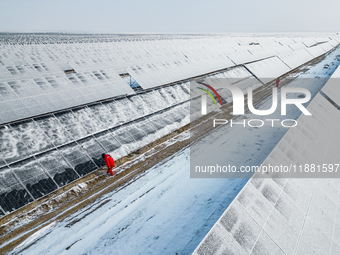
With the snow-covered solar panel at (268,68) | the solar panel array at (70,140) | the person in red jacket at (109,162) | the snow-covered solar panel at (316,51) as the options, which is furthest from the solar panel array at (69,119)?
the snow-covered solar panel at (316,51)

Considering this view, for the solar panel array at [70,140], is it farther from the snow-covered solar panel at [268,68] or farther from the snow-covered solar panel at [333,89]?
the snow-covered solar panel at [268,68]

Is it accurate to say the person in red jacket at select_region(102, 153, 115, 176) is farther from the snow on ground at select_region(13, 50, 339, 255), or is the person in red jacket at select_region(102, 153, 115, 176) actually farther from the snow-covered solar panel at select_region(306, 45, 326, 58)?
the snow-covered solar panel at select_region(306, 45, 326, 58)

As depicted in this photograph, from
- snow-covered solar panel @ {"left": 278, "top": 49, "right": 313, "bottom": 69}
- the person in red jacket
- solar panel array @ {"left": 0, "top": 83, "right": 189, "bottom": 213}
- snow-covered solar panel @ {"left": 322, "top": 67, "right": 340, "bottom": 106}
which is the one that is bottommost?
snow-covered solar panel @ {"left": 322, "top": 67, "right": 340, "bottom": 106}

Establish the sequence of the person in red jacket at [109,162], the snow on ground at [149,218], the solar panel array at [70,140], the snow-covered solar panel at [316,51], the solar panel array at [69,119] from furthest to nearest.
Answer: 1. the snow-covered solar panel at [316,51]
2. the person in red jacket at [109,162]
3. the solar panel array at [69,119]
4. the solar panel array at [70,140]
5. the snow on ground at [149,218]

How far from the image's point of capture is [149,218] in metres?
10.2

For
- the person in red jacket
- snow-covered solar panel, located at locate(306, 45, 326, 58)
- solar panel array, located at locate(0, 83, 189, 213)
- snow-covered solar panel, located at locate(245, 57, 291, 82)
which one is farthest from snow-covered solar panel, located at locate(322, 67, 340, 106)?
snow-covered solar panel, located at locate(306, 45, 326, 58)

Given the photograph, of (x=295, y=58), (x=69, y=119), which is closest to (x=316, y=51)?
(x=295, y=58)

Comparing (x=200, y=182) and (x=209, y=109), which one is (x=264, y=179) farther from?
(x=209, y=109)

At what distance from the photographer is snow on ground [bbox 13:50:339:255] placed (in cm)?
883

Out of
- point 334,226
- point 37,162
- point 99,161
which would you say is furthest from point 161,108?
point 334,226

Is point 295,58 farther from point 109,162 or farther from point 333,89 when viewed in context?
point 109,162

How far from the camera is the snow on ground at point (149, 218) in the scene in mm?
8828

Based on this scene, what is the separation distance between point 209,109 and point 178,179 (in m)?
11.5

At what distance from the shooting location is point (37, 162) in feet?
38.2
